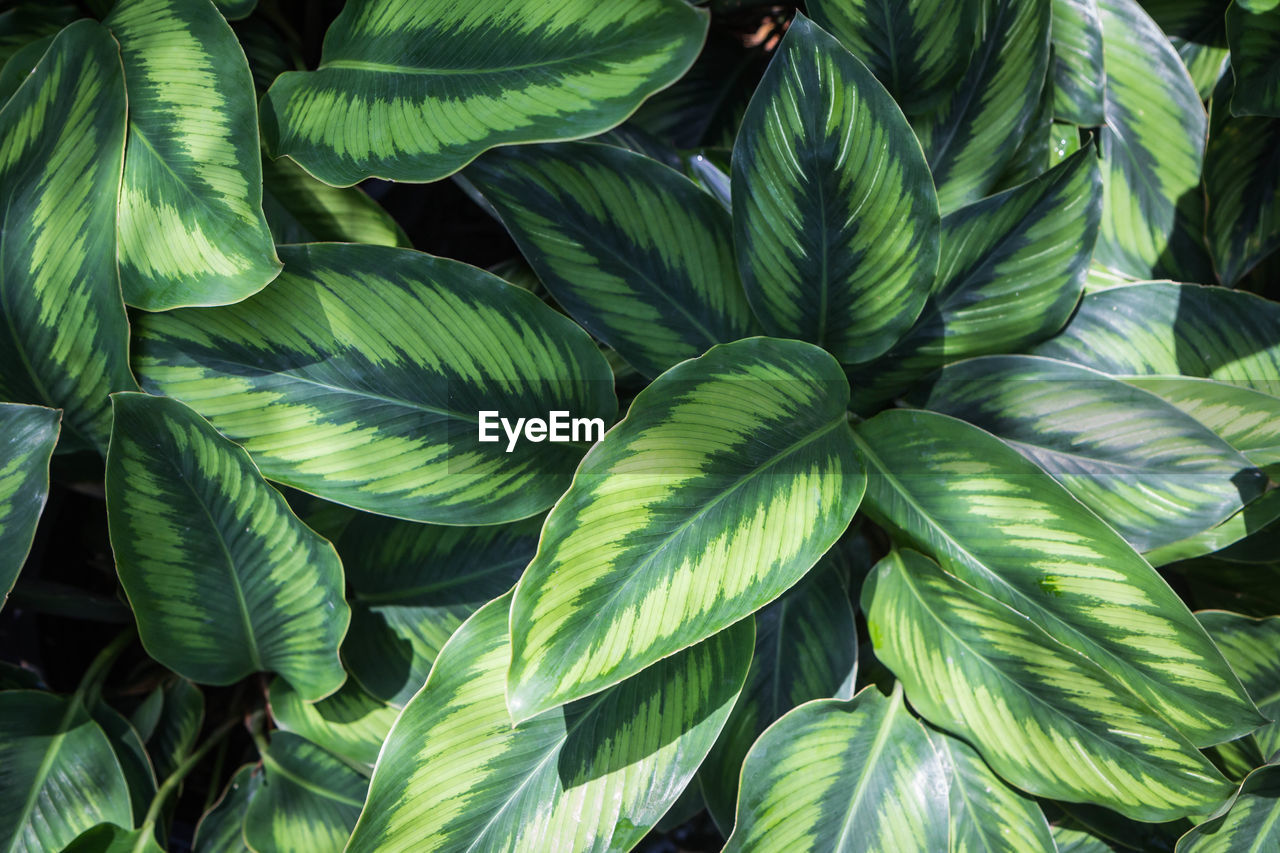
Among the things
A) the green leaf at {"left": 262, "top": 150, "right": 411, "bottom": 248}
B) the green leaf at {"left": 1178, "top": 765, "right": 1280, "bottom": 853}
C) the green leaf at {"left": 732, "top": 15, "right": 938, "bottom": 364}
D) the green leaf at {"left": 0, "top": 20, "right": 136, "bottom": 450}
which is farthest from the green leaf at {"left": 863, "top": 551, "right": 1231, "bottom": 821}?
the green leaf at {"left": 0, "top": 20, "right": 136, "bottom": 450}

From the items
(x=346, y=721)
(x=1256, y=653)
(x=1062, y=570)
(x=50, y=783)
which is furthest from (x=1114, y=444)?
(x=50, y=783)

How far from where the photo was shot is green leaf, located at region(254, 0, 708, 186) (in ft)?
2.16

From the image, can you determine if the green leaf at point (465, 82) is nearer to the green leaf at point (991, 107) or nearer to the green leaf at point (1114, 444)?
the green leaf at point (991, 107)

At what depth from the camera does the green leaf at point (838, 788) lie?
2.36 feet

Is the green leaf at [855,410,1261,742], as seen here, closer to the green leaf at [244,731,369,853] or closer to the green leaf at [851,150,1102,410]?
the green leaf at [851,150,1102,410]

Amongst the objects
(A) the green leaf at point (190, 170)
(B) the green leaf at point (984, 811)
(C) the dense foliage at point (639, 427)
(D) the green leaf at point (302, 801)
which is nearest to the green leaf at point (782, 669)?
(C) the dense foliage at point (639, 427)

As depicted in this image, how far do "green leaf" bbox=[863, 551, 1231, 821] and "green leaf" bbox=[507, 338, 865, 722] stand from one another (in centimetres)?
14

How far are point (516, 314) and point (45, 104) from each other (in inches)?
15.8

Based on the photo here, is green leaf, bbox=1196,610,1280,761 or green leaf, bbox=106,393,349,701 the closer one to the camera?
green leaf, bbox=106,393,349,701

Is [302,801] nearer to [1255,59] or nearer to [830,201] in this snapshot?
[830,201]

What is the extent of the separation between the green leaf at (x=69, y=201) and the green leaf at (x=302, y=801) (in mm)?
401

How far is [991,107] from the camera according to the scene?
78cm

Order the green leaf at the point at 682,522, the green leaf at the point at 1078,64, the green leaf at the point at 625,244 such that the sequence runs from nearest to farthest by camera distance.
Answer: the green leaf at the point at 682,522 < the green leaf at the point at 625,244 < the green leaf at the point at 1078,64

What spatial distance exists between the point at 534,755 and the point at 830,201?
518mm
